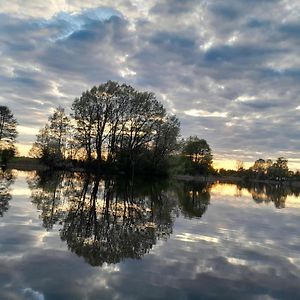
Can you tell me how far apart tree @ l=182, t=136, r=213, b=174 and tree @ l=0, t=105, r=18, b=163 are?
60.6 meters

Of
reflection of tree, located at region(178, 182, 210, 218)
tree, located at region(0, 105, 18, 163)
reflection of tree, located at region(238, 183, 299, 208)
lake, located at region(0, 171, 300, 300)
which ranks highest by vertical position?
tree, located at region(0, 105, 18, 163)

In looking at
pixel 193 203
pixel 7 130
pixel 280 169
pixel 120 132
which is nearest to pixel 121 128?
pixel 120 132

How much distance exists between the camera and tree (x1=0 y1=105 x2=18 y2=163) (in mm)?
73175

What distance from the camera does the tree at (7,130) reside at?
7318 centimetres

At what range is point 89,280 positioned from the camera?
6.71 metres

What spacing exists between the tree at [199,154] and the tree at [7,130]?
60579 millimetres

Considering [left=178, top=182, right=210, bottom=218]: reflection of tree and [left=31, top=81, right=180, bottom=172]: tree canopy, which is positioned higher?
[left=31, top=81, right=180, bottom=172]: tree canopy

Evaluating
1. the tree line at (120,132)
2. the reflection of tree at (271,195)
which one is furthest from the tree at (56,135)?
the reflection of tree at (271,195)

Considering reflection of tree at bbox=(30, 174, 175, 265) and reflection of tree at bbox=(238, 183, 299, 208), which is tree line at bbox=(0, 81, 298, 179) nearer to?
reflection of tree at bbox=(238, 183, 299, 208)

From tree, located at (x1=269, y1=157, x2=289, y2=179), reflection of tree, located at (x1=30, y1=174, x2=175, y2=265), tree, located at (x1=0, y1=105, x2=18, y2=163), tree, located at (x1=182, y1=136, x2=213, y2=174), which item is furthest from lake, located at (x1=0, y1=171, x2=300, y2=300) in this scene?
tree, located at (x1=269, y1=157, x2=289, y2=179)

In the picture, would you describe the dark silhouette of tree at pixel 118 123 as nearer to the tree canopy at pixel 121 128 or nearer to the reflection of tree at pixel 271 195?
the tree canopy at pixel 121 128

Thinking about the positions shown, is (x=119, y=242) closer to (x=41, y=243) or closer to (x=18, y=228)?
(x=41, y=243)

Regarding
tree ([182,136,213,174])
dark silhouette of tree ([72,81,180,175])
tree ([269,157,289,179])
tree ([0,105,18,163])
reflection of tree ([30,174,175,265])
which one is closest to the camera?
reflection of tree ([30,174,175,265])

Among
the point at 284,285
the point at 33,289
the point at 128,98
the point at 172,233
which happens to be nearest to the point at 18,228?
the point at 172,233
